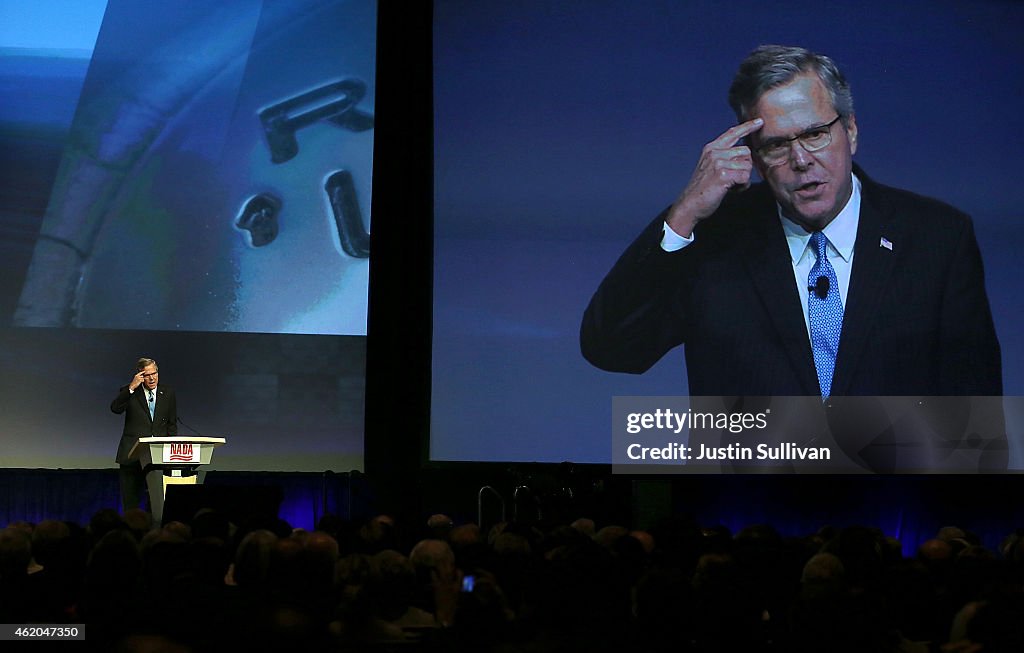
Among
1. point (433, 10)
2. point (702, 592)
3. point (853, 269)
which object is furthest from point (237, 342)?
point (702, 592)

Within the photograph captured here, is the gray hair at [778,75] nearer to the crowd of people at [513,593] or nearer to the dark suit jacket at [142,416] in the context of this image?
the crowd of people at [513,593]

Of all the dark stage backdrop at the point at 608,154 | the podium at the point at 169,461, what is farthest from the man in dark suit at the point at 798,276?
the podium at the point at 169,461

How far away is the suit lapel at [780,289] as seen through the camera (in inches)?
309

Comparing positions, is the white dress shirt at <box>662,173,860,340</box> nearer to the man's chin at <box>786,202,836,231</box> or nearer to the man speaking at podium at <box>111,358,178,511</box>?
the man's chin at <box>786,202,836,231</box>

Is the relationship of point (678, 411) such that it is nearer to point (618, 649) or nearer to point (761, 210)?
→ point (761, 210)

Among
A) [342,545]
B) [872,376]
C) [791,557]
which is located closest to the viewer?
[791,557]

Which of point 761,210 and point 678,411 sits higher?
point 761,210

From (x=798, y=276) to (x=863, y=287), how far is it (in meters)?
0.45

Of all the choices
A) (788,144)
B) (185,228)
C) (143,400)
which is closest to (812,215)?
(788,144)

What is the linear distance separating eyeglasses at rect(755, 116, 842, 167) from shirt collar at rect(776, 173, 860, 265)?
359 mm

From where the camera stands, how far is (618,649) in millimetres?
2426

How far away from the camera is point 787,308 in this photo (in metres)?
7.90

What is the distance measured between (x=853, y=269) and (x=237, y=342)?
4.50 m

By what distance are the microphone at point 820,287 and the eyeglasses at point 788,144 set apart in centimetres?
88
